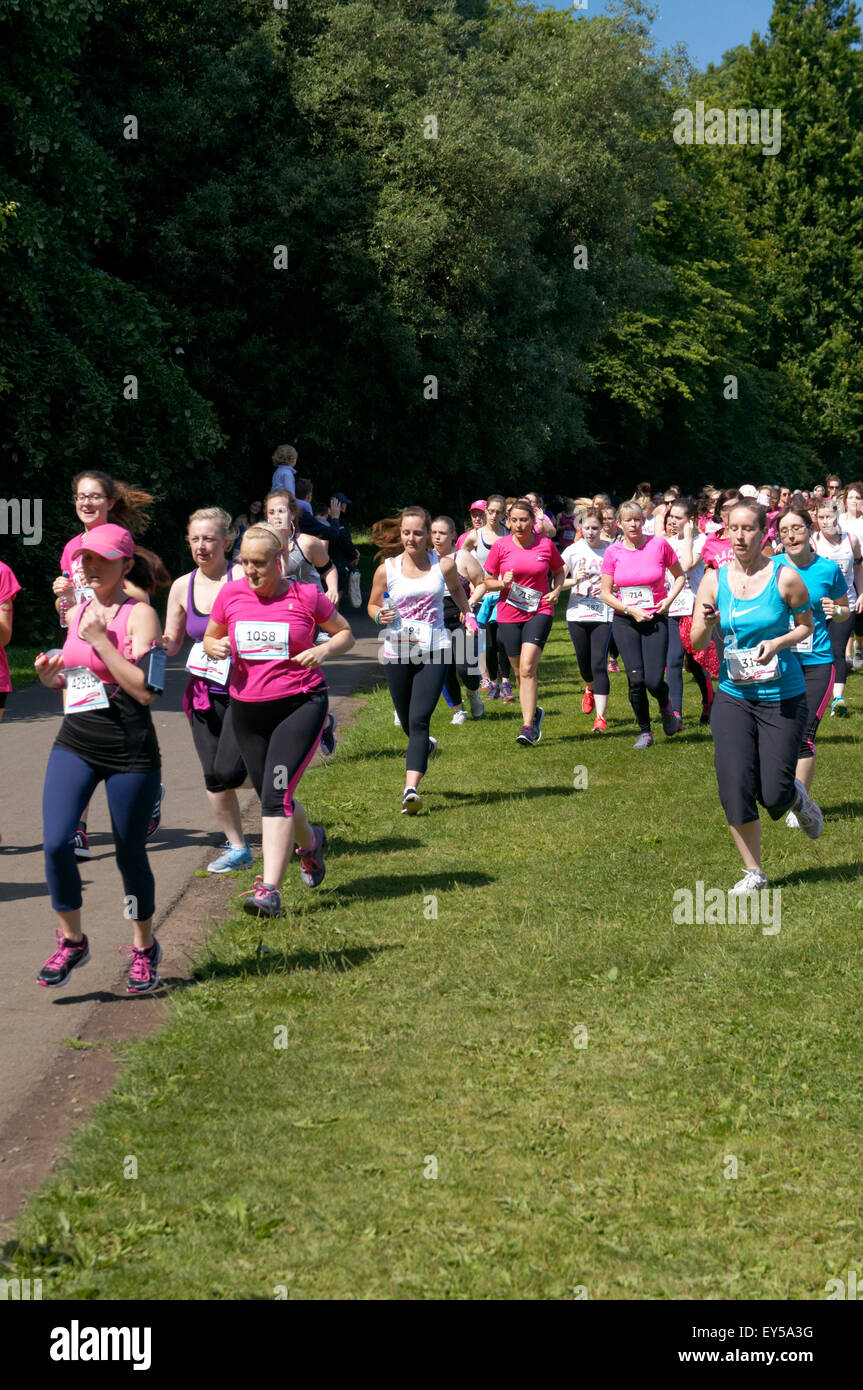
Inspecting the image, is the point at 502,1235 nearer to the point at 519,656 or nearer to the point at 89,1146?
the point at 89,1146

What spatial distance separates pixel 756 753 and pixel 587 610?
5.88m

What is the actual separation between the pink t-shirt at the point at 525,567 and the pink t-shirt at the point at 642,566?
45 cm

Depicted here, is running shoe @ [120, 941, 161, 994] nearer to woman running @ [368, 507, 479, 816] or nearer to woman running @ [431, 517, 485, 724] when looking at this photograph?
woman running @ [368, 507, 479, 816]

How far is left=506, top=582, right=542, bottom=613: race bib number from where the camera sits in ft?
41.4

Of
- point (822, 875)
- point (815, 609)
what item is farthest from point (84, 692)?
point (815, 609)

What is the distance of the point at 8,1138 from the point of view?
16.7 ft

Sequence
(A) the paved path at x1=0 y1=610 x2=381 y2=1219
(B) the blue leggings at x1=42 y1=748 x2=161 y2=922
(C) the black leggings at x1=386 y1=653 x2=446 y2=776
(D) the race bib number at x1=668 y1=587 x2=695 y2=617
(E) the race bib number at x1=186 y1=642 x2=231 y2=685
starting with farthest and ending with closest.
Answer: (D) the race bib number at x1=668 y1=587 x2=695 y2=617
(C) the black leggings at x1=386 y1=653 x2=446 y2=776
(E) the race bib number at x1=186 y1=642 x2=231 y2=685
(B) the blue leggings at x1=42 y1=748 x2=161 y2=922
(A) the paved path at x1=0 y1=610 x2=381 y2=1219

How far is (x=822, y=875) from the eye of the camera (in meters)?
8.52

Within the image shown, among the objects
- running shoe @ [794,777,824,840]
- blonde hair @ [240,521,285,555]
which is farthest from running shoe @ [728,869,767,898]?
blonde hair @ [240,521,285,555]

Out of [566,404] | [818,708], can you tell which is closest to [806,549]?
[818,708]

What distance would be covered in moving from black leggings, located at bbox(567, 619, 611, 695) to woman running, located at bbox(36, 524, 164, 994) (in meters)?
7.70

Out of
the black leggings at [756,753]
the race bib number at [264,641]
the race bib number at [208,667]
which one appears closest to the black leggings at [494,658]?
the race bib number at [208,667]

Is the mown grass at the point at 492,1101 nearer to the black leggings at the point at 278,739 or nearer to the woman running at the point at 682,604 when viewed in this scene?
the black leggings at the point at 278,739

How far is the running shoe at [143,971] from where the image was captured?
259 inches
